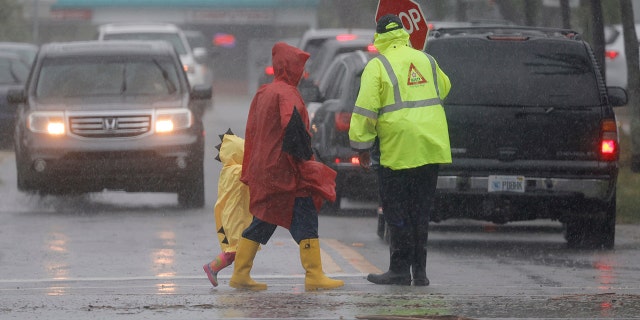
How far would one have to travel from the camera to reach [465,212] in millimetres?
13195

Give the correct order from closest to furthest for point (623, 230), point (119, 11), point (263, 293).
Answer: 1. point (263, 293)
2. point (623, 230)
3. point (119, 11)

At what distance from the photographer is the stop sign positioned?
1502cm

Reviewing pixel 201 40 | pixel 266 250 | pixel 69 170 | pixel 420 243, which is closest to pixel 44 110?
pixel 69 170

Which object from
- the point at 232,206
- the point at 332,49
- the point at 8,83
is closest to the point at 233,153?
the point at 232,206

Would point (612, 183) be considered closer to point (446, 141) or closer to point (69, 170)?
point (446, 141)

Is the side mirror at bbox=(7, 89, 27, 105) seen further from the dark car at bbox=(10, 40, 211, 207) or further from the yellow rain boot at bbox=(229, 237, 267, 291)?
the yellow rain boot at bbox=(229, 237, 267, 291)

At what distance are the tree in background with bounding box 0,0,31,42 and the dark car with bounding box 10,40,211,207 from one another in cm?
2945

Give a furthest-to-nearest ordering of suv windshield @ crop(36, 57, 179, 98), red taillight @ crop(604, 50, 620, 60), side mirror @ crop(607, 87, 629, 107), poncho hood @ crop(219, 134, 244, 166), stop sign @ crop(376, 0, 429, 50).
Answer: red taillight @ crop(604, 50, 620, 60)
suv windshield @ crop(36, 57, 179, 98)
stop sign @ crop(376, 0, 429, 50)
side mirror @ crop(607, 87, 629, 107)
poncho hood @ crop(219, 134, 244, 166)

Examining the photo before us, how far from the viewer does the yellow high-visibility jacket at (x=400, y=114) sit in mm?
10164

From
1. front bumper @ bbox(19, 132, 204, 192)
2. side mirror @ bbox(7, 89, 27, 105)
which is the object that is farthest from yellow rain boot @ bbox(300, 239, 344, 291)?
side mirror @ bbox(7, 89, 27, 105)

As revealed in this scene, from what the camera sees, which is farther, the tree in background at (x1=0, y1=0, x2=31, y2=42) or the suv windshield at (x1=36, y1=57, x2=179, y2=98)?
the tree in background at (x1=0, y1=0, x2=31, y2=42)

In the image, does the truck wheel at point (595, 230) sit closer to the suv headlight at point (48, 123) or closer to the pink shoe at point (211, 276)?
the pink shoe at point (211, 276)

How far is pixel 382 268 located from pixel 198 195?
5.70 m

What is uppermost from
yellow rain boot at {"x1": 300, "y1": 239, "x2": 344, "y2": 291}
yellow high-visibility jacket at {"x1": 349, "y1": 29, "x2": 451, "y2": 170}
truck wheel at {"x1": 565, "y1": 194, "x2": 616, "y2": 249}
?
yellow high-visibility jacket at {"x1": 349, "y1": 29, "x2": 451, "y2": 170}
